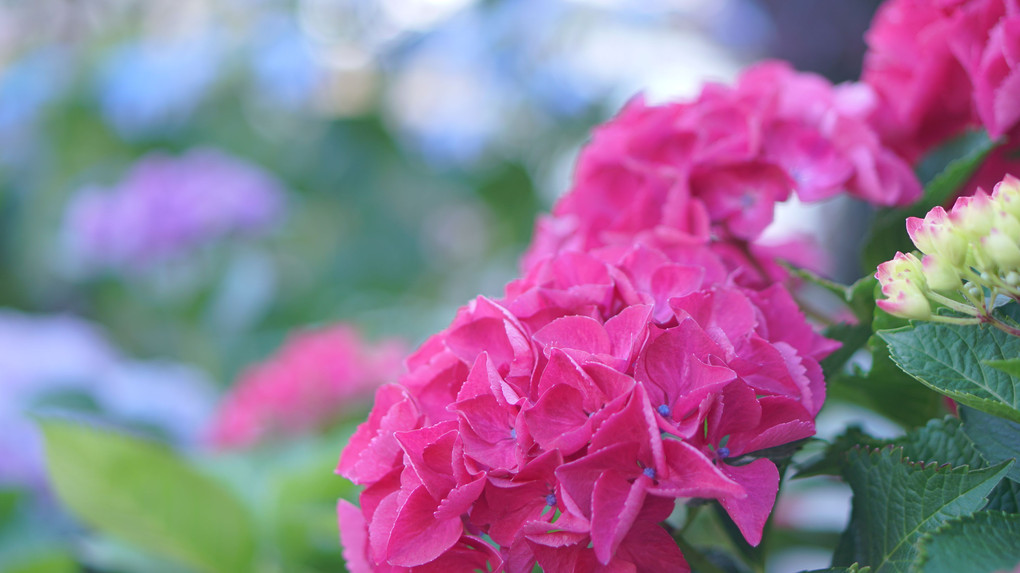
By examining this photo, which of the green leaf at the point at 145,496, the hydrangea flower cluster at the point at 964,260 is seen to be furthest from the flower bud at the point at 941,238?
the green leaf at the point at 145,496

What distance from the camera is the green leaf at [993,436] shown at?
11.0 inches

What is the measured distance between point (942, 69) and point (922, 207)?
0.08 meters

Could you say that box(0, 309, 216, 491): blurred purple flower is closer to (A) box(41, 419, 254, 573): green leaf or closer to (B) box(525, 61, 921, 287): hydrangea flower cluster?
(A) box(41, 419, 254, 573): green leaf

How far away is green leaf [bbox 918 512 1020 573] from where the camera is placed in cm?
23

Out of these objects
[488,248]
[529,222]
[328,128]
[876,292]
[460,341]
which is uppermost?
[328,128]

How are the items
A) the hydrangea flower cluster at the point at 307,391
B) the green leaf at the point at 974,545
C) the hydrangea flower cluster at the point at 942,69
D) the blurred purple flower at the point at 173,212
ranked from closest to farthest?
1. the green leaf at the point at 974,545
2. the hydrangea flower cluster at the point at 942,69
3. the hydrangea flower cluster at the point at 307,391
4. the blurred purple flower at the point at 173,212

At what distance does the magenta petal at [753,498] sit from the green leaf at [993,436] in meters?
0.09

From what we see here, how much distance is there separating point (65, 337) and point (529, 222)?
848 millimetres

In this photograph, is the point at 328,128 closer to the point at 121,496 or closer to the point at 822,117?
the point at 121,496

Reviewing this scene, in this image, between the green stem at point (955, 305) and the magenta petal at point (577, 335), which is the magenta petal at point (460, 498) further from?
the green stem at point (955, 305)

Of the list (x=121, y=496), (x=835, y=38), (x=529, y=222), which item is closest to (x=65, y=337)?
(x=121, y=496)

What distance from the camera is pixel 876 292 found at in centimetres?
29

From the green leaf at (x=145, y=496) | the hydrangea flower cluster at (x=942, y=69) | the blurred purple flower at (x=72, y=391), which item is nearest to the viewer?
the hydrangea flower cluster at (x=942, y=69)

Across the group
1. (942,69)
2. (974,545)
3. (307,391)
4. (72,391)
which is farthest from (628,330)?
(72,391)
